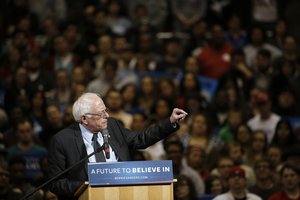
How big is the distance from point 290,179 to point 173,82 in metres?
3.56

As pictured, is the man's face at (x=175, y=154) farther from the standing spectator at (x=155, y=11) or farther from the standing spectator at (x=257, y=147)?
the standing spectator at (x=155, y=11)

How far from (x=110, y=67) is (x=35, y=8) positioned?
8.70 feet

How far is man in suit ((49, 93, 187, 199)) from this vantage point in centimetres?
656

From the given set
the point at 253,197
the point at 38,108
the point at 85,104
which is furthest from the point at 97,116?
the point at 38,108

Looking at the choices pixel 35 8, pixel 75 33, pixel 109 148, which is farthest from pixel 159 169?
pixel 35 8

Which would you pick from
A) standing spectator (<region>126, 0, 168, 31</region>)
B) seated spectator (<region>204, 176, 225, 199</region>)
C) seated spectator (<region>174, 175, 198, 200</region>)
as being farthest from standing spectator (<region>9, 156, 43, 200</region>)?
standing spectator (<region>126, 0, 168, 31</region>)

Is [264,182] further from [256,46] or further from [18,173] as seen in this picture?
[256,46]

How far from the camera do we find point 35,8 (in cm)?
1419

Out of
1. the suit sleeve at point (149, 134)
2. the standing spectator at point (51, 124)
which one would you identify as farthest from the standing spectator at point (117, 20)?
the suit sleeve at point (149, 134)

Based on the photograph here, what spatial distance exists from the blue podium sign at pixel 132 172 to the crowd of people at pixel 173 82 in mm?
1938

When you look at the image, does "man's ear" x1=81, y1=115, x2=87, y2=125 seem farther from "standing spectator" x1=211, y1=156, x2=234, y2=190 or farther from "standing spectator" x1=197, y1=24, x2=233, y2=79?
"standing spectator" x1=197, y1=24, x2=233, y2=79

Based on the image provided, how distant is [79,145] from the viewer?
667 cm

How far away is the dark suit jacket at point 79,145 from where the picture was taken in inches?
258

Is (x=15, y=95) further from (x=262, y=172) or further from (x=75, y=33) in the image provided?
(x=262, y=172)
